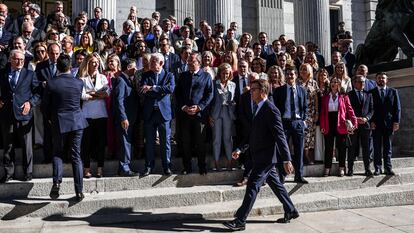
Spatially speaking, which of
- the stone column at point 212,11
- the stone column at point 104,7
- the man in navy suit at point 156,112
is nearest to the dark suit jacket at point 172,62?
the man in navy suit at point 156,112

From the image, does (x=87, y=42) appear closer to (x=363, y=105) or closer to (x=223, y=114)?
(x=223, y=114)

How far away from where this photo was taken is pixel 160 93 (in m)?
7.04

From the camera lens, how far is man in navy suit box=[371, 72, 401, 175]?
26.2 feet

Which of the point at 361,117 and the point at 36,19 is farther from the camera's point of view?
the point at 36,19

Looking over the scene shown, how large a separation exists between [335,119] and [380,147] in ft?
3.53

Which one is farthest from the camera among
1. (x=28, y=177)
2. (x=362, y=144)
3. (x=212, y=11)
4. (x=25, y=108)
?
(x=212, y=11)

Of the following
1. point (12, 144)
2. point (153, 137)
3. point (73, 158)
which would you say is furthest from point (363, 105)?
point (12, 144)

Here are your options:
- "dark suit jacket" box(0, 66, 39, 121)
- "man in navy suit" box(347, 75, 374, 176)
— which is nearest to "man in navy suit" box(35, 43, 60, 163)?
"dark suit jacket" box(0, 66, 39, 121)

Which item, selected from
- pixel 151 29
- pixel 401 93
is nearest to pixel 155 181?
pixel 151 29

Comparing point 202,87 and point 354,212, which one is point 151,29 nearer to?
point 202,87

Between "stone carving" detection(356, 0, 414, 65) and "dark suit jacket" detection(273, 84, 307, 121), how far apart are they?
12.7 ft

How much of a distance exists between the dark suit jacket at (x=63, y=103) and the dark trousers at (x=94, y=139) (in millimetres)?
681

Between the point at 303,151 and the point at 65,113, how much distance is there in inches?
169

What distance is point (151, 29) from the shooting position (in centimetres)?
1001
